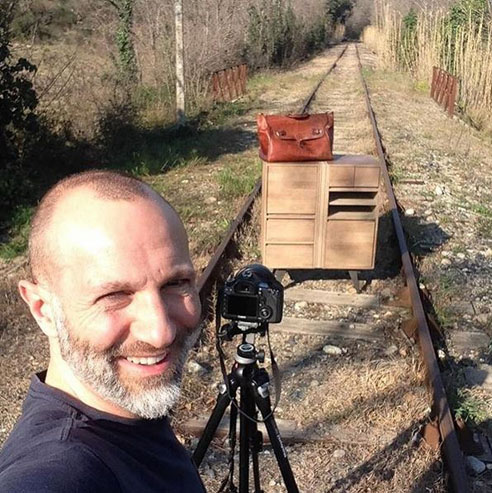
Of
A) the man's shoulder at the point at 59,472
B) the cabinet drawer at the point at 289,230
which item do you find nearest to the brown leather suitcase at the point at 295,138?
the cabinet drawer at the point at 289,230

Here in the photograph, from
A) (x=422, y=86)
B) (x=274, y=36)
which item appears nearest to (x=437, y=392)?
(x=422, y=86)

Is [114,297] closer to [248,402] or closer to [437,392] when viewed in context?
[248,402]

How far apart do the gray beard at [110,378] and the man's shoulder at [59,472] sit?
20 cm

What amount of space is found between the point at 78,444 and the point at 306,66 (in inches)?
1322

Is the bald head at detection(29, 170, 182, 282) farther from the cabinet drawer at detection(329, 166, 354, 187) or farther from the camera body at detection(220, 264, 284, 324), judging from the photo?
the cabinet drawer at detection(329, 166, 354, 187)

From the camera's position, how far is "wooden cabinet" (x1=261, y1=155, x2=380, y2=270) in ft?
17.1

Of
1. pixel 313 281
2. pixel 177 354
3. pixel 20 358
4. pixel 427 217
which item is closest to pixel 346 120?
pixel 427 217

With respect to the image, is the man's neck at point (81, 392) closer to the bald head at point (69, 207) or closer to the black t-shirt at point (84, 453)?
the black t-shirt at point (84, 453)

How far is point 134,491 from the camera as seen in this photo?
4.25 ft

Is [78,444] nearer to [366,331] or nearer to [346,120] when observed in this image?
[366,331]

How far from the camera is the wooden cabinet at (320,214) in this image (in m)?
5.23

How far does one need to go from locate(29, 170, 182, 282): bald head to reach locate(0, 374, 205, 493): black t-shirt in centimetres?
28

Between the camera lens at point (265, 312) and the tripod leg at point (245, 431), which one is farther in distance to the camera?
the tripod leg at point (245, 431)

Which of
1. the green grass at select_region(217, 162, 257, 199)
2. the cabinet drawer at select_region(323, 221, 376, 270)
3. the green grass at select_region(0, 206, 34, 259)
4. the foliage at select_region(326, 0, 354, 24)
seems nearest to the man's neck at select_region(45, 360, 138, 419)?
the cabinet drawer at select_region(323, 221, 376, 270)
